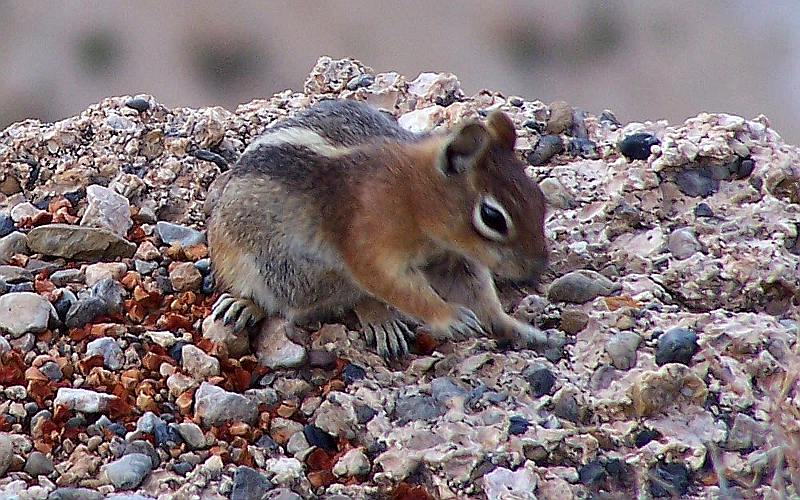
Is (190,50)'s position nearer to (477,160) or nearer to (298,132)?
(298,132)

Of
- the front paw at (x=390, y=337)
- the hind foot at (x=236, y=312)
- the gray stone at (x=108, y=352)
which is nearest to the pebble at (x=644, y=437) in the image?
the front paw at (x=390, y=337)

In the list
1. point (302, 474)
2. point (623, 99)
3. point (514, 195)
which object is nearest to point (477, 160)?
point (514, 195)

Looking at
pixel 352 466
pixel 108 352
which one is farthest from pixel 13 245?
pixel 352 466

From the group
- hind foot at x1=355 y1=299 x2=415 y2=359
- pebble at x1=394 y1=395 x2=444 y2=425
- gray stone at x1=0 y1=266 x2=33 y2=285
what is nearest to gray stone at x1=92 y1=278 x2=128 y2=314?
gray stone at x1=0 y1=266 x2=33 y2=285

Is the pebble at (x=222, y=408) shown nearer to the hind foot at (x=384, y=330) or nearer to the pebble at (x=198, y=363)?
the pebble at (x=198, y=363)

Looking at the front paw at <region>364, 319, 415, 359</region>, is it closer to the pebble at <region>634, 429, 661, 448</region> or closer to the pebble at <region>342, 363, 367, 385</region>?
the pebble at <region>342, 363, 367, 385</region>
